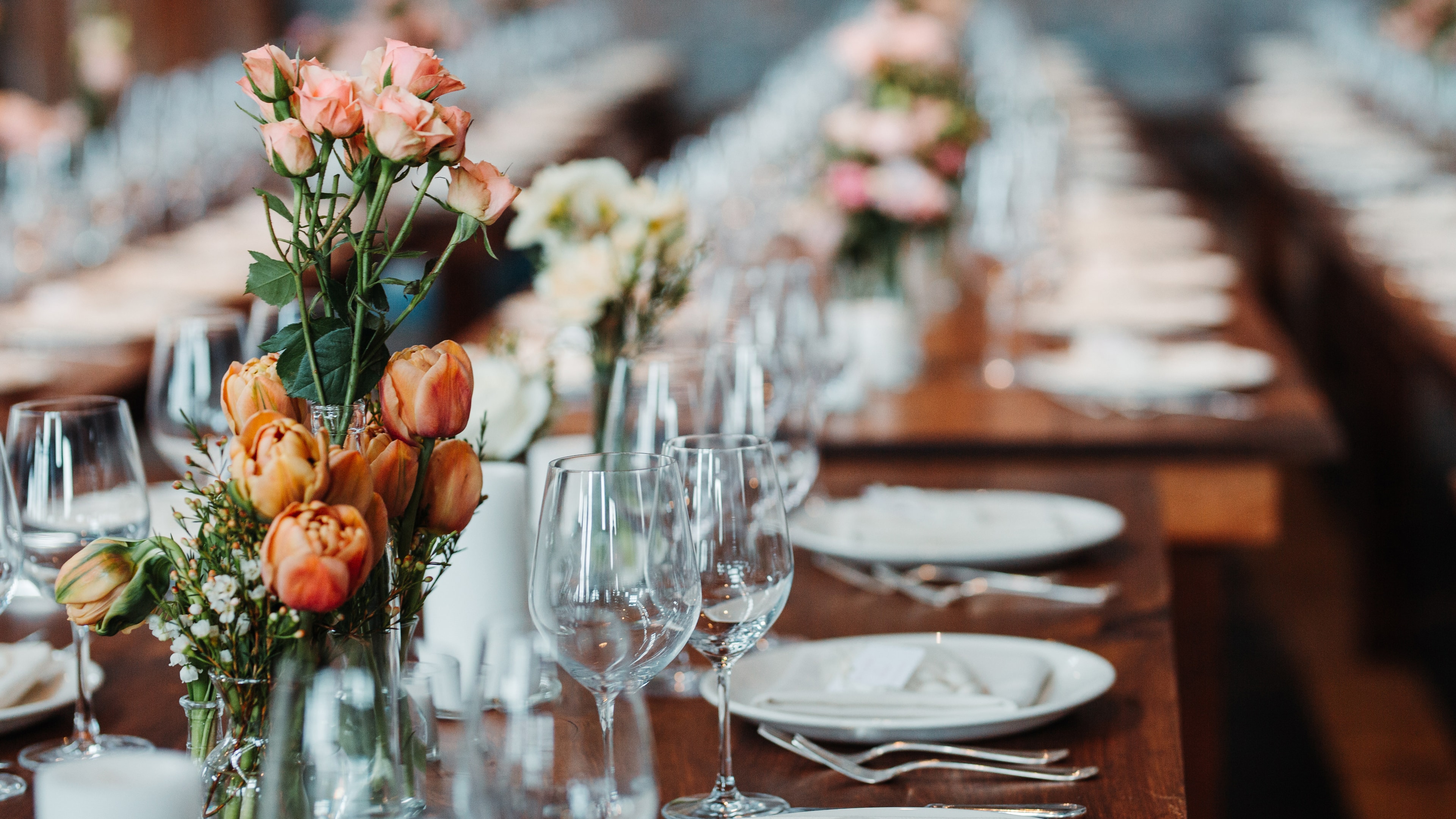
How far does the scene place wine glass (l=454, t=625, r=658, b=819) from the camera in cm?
63

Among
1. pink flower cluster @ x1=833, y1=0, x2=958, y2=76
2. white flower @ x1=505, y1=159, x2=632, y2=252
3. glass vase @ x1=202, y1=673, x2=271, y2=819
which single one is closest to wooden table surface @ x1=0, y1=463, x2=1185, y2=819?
glass vase @ x1=202, y1=673, x2=271, y2=819

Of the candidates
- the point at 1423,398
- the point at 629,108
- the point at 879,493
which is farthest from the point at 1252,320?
the point at 629,108

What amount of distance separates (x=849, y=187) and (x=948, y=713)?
5.73ft

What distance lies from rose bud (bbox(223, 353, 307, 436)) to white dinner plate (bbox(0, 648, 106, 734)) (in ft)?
1.07

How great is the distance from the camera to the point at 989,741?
1062mm

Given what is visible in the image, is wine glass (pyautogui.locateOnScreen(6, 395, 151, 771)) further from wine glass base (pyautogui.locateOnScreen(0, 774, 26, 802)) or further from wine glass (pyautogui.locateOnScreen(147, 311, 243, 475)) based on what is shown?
wine glass (pyautogui.locateOnScreen(147, 311, 243, 475))

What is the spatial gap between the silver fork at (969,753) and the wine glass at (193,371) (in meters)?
0.79

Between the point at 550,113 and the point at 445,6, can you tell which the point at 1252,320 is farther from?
the point at 445,6

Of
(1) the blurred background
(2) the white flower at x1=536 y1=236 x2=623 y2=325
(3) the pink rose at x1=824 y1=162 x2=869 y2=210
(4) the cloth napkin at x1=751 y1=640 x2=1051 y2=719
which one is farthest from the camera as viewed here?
(1) the blurred background

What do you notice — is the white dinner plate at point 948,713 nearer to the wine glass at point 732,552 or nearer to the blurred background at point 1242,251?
the wine glass at point 732,552

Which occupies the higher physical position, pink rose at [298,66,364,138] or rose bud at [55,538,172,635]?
pink rose at [298,66,364,138]

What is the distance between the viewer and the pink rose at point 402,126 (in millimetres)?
756

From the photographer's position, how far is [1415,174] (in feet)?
17.1

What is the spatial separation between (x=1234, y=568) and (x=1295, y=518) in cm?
57
